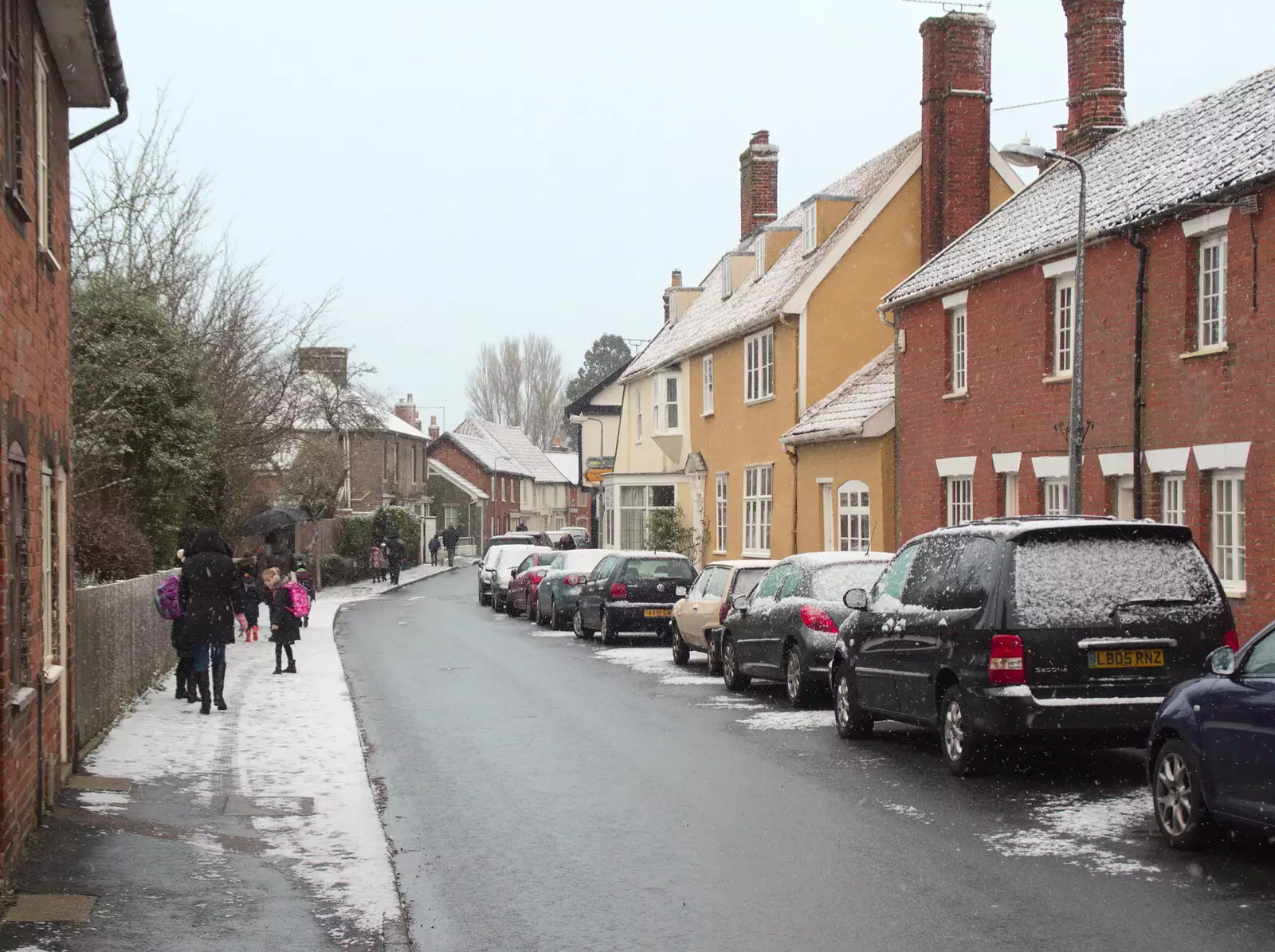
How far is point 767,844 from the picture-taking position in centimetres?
869

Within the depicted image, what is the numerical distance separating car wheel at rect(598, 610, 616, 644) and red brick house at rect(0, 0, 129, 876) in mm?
14199

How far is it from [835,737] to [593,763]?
258 cm

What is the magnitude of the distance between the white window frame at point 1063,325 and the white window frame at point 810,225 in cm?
1262

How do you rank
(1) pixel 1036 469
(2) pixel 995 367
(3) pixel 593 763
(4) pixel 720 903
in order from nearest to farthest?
(4) pixel 720 903
(3) pixel 593 763
(1) pixel 1036 469
(2) pixel 995 367

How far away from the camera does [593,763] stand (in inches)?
472

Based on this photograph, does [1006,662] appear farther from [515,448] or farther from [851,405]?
[515,448]

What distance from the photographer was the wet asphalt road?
22.2 ft

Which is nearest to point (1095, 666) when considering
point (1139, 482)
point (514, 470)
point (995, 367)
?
point (1139, 482)

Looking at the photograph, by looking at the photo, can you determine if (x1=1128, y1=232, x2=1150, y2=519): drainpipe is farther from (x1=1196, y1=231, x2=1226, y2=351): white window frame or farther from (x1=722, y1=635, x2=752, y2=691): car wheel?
(x1=722, y1=635, x2=752, y2=691): car wheel

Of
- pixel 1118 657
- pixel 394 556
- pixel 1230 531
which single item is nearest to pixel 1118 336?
pixel 1230 531

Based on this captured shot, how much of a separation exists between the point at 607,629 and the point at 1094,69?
12.1 m

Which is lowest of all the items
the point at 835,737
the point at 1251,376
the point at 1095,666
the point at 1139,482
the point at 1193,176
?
the point at 835,737

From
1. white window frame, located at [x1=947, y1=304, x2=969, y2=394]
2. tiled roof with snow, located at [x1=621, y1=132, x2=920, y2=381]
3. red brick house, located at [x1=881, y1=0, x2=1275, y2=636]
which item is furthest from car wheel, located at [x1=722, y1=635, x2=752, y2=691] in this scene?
→ tiled roof with snow, located at [x1=621, y1=132, x2=920, y2=381]

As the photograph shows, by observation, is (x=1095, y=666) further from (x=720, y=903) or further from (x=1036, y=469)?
(x=1036, y=469)
